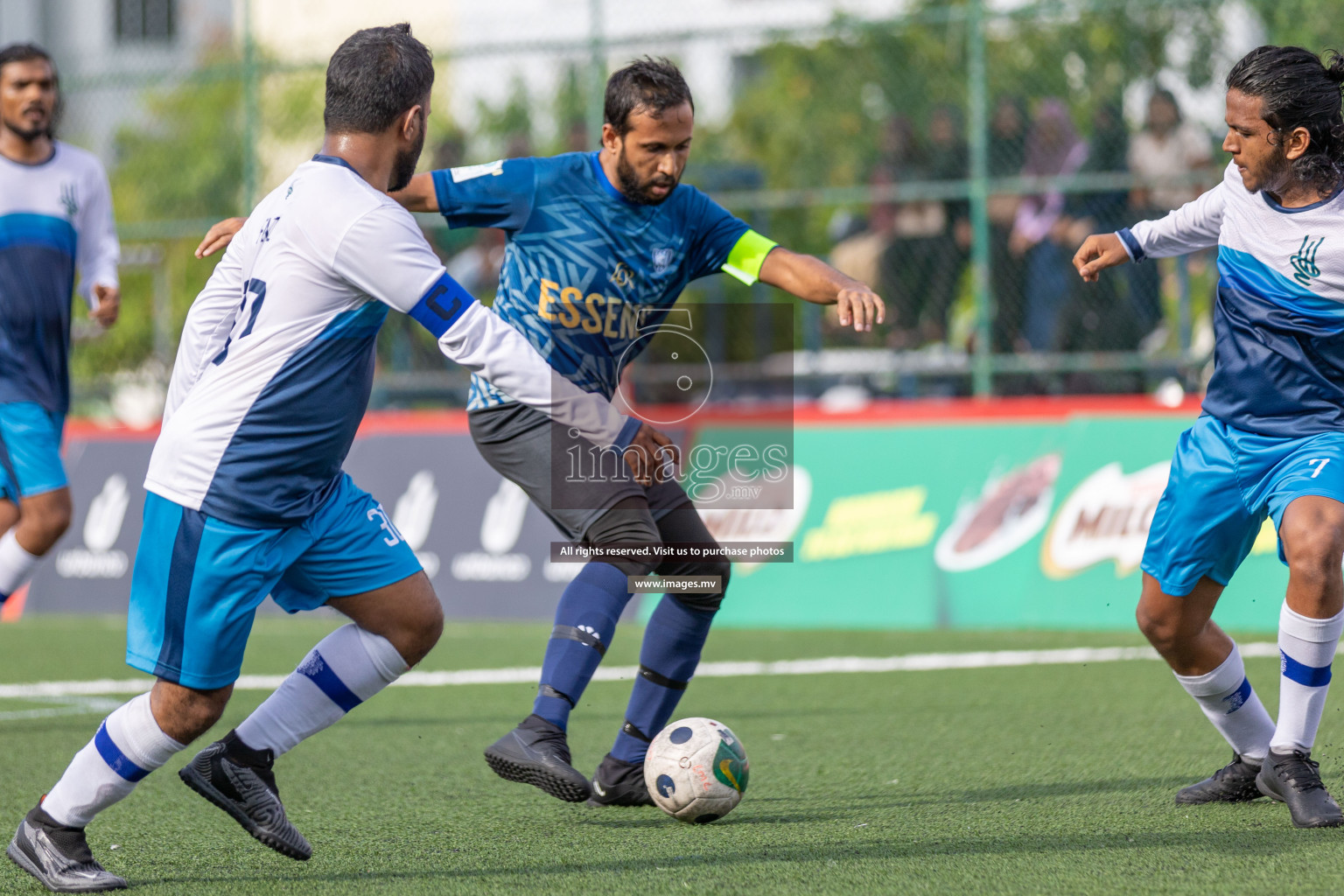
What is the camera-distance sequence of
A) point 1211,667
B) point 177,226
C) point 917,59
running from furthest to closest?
point 177,226
point 917,59
point 1211,667

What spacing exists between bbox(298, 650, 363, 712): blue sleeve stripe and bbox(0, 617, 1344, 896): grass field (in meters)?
0.43

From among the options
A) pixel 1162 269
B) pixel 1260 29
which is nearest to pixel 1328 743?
pixel 1162 269

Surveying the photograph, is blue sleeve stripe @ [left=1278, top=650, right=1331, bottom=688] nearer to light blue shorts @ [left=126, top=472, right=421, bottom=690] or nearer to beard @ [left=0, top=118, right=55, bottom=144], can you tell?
light blue shorts @ [left=126, top=472, right=421, bottom=690]

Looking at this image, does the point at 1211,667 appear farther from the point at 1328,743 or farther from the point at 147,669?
the point at 147,669

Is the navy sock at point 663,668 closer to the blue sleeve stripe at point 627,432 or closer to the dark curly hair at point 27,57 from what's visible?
the blue sleeve stripe at point 627,432

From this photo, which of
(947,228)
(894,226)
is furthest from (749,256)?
(894,226)

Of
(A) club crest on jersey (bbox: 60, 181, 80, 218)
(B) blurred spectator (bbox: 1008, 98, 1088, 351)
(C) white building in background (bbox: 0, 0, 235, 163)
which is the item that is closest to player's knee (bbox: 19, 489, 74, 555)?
(A) club crest on jersey (bbox: 60, 181, 80, 218)

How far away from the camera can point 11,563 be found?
262 inches

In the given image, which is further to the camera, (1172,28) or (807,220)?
(807,220)

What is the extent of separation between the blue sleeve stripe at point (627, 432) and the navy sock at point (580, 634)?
1146 mm

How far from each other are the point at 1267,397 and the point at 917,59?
8.03 meters

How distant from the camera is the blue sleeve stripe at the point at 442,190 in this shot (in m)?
4.89

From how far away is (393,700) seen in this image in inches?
282

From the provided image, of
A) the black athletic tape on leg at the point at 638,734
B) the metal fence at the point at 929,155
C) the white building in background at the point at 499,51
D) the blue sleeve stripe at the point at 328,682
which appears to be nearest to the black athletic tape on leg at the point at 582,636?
the black athletic tape on leg at the point at 638,734
